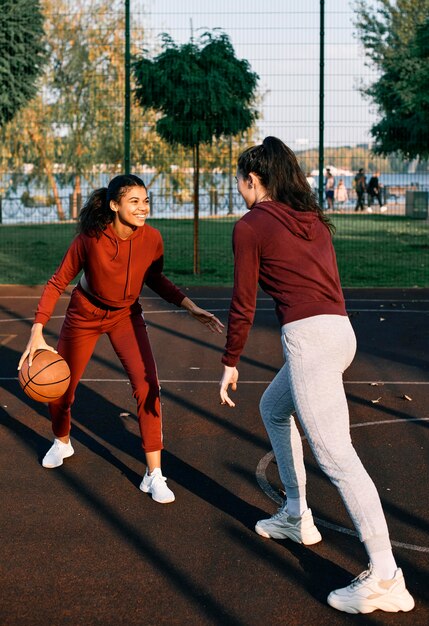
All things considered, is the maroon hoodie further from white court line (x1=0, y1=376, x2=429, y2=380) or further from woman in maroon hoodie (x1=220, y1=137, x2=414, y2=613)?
white court line (x1=0, y1=376, x2=429, y2=380)

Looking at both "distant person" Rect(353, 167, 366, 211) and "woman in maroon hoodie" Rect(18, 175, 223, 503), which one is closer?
"woman in maroon hoodie" Rect(18, 175, 223, 503)

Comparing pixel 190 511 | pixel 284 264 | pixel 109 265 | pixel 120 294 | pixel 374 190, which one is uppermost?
pixel 374 190

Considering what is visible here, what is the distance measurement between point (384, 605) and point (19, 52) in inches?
663

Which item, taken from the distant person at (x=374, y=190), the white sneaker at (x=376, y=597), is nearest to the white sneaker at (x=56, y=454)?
the white sneaker at (x=376, y=597)

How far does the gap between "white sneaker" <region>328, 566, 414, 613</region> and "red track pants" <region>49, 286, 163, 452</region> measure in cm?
200

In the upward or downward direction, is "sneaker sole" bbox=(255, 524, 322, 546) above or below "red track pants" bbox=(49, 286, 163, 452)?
below

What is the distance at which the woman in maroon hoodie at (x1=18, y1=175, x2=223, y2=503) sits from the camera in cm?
602

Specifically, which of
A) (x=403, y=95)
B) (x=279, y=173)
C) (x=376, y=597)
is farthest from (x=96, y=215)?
(x=403, y=95)

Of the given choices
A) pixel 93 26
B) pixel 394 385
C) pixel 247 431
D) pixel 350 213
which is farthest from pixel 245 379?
pixel 93 26

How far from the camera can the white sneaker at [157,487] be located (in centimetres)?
608

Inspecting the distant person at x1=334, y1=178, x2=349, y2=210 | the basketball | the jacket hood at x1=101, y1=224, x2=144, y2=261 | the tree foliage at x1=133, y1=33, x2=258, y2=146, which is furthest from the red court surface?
the distant person at x1=334, y1=178, x2=349, y2=210

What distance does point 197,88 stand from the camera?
16.6 meters

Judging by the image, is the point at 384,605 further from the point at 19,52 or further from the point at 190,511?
the point at 19,52

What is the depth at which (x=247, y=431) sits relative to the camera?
7703 mm
